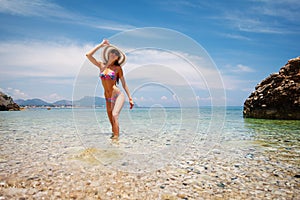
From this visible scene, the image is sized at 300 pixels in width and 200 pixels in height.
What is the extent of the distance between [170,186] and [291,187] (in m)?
1.93

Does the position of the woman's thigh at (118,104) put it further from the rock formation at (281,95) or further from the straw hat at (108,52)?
the rock formation at (281,95)

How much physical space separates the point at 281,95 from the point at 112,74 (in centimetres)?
1658

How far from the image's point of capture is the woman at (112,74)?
7.44 metres

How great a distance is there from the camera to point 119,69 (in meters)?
A: 7.83

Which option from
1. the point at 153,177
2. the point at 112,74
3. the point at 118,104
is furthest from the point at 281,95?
the point at 153,177

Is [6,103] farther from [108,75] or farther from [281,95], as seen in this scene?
[281,95]

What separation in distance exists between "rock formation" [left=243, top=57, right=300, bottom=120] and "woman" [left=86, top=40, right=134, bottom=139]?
16.2 metres

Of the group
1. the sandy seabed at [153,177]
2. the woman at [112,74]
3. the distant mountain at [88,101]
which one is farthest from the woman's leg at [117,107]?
the sandy seabed at [153,177]

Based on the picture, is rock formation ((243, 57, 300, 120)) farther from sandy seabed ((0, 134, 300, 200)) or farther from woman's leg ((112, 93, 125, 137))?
woman's leg ((112, 93, 125, 137))

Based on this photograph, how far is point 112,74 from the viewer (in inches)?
300

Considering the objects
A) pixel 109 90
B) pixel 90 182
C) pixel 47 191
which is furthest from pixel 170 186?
pixel 109 90

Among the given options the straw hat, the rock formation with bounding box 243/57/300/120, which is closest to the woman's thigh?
the straw hat

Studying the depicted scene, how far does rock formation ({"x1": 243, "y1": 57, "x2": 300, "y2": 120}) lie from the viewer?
18500mm

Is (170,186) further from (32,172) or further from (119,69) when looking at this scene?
(119,69)
